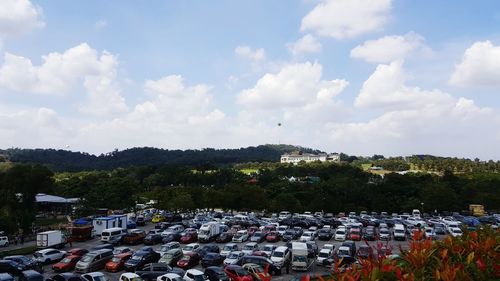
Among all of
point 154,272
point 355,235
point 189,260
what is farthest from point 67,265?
point 355,235

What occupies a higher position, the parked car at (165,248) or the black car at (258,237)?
the parked car at (165,248)

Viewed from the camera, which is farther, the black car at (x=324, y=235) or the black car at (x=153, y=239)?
the black car at (x=324, y=235)

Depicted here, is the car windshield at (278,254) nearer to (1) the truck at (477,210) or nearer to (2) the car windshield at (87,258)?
(2) the car windshield at (87,258)

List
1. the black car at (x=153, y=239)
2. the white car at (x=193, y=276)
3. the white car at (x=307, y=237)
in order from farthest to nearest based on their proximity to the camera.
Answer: the white car at (x=307, y=237) < the black car at (x=153, y=239) < the white car at (x=193, y=276)

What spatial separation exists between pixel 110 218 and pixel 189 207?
1758cm

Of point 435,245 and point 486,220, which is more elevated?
point 435,245

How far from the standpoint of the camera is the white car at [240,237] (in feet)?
133

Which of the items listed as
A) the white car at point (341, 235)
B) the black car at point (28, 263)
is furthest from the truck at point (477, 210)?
the black car at point (28, 263)

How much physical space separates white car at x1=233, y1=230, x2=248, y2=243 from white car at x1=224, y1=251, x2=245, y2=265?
32.1 feet

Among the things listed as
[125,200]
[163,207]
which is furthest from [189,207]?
[125,200]

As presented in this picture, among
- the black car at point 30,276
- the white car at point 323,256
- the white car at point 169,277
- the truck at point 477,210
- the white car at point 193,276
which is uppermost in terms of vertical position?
the white car at point 169,277

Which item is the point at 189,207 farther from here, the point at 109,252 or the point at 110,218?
the point at 109,252

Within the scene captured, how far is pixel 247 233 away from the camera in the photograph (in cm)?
4228

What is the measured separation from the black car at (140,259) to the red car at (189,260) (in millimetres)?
2085
